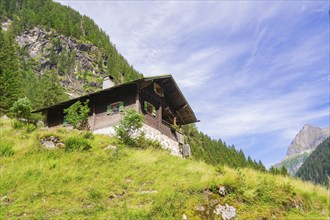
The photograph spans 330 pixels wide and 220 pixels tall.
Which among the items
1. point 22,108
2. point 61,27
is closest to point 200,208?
point 22,108

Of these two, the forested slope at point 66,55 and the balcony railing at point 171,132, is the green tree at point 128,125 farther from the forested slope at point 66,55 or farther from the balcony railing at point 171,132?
the forested slope at point 66,55

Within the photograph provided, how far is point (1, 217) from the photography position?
1018 cm

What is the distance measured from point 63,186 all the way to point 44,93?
34.7 meters

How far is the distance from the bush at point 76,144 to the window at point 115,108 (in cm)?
850

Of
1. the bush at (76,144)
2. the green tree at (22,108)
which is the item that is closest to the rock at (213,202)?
the bush at (76,144)

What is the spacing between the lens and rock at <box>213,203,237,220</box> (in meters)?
11.9

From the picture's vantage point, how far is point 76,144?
60.1 ft

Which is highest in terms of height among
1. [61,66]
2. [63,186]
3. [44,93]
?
[61,66]

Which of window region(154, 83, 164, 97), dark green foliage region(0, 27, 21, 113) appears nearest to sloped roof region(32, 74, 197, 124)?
window region(154, 83, 164, 97)

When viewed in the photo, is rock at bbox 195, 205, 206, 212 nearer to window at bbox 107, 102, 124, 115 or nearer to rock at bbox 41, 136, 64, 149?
rock at bbox 41, 136, 64, 149

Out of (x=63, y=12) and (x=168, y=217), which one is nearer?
(x=168, y=217)

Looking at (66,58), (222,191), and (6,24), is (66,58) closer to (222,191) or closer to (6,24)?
(6,24)

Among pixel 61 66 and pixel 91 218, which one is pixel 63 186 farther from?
pixel 61 66

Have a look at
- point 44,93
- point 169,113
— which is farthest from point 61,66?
point 169,113
